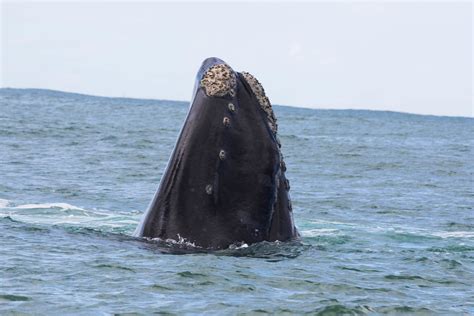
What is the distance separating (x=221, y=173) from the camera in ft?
39.5

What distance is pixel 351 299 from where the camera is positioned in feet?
36.5

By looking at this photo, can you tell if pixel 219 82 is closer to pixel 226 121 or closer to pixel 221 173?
pixel 226 121

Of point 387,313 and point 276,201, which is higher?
point 276,201

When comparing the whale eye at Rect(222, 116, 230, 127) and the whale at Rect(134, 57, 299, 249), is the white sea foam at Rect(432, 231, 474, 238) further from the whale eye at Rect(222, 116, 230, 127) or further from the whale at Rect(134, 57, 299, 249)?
the whale eye at Rect(222, 116, 230, 127)

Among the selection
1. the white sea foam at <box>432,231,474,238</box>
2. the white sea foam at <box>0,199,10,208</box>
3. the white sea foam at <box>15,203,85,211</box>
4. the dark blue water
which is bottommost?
the white sea foam at <box>432,231,474,238</box>

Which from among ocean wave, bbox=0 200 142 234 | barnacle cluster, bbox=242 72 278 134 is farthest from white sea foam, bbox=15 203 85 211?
barnacle cluster, bbox=242 72 278 134

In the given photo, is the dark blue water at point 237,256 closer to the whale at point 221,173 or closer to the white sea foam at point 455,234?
the white sea foam at point 455,234

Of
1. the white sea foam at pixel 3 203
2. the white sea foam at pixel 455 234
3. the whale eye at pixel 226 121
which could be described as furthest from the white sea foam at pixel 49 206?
the whale eye at pixel 226 121

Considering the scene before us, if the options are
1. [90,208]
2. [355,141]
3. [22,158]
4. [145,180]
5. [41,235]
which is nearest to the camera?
[41,235]

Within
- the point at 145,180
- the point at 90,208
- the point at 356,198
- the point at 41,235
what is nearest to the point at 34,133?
the point at 145,180

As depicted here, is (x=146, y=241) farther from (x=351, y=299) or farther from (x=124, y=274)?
(x=351, y=299)

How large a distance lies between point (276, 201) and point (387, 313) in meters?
2.21

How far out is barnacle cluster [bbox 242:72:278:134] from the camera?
40.7ft

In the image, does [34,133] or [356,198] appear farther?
[34,133]
